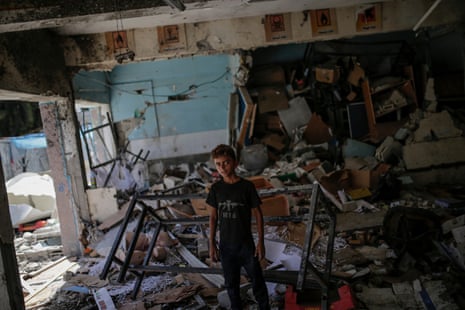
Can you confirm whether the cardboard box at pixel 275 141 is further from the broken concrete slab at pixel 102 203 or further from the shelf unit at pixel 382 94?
the broken concrete slab at pixel 102 203

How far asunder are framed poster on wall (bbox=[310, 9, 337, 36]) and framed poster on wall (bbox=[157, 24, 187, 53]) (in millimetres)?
2145

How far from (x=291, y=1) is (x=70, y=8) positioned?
298cm

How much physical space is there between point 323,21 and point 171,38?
2.52 metres

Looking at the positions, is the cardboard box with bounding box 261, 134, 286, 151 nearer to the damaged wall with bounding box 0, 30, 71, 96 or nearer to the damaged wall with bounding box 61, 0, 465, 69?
the damaged wall with bounding box 61, 0, 465, 69

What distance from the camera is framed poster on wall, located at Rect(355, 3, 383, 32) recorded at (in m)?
5.43

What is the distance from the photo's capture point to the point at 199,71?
10.0m

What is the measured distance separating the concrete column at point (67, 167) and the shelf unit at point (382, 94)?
22.0 feet

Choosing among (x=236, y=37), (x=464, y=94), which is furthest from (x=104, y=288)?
(x=464, y=94)

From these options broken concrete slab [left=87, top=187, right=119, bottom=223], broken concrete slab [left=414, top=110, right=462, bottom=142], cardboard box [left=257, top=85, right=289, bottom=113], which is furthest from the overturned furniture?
cardboard box [left=257, top=85, right=289, bottom=113]

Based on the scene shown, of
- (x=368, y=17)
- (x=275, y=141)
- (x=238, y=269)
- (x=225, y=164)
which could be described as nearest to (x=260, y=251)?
(x=238, y=269)

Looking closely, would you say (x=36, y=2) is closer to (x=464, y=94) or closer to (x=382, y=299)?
(x=382, y=299)

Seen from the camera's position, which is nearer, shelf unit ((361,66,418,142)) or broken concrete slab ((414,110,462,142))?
broken concrete slab ((414,110,462,142))

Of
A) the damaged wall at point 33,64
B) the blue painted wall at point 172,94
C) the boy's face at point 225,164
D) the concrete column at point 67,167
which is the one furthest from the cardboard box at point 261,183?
the blue painted wall at point 172,94

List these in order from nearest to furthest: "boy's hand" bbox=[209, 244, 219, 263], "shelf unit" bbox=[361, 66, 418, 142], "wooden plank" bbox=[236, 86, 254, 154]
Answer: "boy's hand" bbox=[209, 244, 219, 263], "shelf unit" bbox=[361, 66, 418, 142], "wooden plank" bbox=[236, 86, 254, 154]
